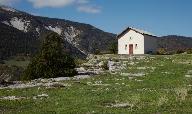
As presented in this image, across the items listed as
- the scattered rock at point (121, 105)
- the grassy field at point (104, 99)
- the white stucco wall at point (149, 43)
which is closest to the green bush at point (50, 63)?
the grassy field at point (104, 99)

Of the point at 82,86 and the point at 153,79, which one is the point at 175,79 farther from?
the point at 82,86

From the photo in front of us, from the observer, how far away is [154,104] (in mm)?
27516

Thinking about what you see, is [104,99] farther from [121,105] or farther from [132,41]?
[132,41]

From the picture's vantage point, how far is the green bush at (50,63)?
55094 mm

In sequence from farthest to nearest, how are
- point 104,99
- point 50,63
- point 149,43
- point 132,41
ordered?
1. point 149,43
2. point 132,41
3. point 50,63
4. point 104,99

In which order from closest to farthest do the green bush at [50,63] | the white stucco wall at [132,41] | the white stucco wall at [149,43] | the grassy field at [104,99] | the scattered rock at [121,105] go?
the grassy field at [104,99]
the scattered rock at [121,105]
the green bush at [50,63]
the white stucco wall at [132,41]
the white stucco wall at [149,43]

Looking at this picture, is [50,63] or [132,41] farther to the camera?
Answer: [132,41]

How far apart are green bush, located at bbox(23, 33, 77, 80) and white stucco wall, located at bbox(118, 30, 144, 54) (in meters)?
45.5

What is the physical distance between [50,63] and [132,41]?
162 feet

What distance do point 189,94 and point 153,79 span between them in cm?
1406

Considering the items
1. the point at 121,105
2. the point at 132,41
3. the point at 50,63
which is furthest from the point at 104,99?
the point at 132,41

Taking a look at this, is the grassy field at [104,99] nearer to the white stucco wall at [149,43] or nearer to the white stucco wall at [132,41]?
the white stucco wall at [132,41]

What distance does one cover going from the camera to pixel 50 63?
5575 cm

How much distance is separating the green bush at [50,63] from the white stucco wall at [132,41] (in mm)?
45521
